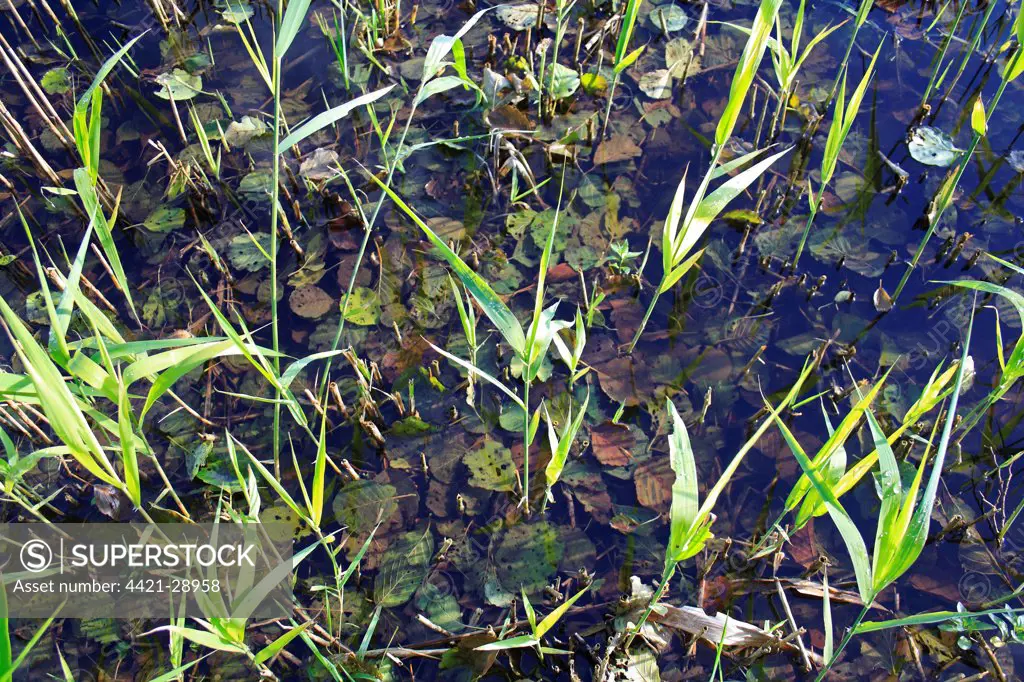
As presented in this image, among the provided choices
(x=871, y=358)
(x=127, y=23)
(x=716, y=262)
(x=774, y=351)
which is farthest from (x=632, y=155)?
(x=127, y=23)

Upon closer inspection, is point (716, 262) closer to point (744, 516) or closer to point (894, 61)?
point (744, 516)

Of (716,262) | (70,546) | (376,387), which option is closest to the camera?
(70,546)

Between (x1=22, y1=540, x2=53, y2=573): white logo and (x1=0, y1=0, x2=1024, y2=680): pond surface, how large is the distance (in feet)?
0.32

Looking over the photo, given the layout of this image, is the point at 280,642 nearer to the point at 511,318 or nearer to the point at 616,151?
the point at 511,318

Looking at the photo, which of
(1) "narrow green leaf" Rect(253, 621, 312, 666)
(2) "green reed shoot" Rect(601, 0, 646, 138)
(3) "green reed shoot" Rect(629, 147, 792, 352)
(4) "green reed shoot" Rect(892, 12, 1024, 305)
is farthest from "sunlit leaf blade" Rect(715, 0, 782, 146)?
(1) "narrow green leaf" Rect(253, 621, 312, 666)

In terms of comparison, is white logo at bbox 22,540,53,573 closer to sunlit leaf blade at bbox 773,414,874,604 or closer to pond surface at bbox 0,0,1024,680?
pond surface at bbox 0,0,1024,680

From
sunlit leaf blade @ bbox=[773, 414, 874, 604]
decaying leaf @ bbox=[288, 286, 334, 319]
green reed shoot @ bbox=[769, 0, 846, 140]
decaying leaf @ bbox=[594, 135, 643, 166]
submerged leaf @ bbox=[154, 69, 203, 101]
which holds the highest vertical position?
green reed shoot @ bbox=[769, 0, 846, 140]

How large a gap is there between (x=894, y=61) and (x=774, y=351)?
1.45 m

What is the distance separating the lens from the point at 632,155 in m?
2.63

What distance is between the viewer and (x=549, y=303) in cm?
232

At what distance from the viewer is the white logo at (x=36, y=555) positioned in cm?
192

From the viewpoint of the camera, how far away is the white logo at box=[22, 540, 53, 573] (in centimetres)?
192

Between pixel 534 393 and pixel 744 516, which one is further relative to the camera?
pixel 534 393

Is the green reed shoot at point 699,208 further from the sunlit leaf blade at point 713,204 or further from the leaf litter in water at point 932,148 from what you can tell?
the leaf litter in water at point 932,148
